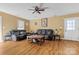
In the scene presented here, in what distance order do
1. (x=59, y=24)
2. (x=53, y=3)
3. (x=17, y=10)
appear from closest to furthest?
(x=53, y=3), (x=17, y=10), (x=59, y=24)

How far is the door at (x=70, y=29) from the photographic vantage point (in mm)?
3883

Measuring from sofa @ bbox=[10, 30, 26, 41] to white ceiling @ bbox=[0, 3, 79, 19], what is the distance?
1.44ft

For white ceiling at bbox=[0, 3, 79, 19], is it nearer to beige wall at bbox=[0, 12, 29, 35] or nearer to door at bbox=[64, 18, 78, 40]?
beige wall at bbox=[0, 12, 29, 35]

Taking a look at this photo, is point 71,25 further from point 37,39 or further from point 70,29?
point 37,39

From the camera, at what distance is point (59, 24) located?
13.1 feet

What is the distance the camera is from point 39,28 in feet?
12.7

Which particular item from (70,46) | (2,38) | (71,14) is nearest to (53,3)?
(71,14)

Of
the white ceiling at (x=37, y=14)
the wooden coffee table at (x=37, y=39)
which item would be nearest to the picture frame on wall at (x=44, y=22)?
the white ceiling at (x=37, y=14)

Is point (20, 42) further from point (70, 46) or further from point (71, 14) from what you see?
point (71, 14)

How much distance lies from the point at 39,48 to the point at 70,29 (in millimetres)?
1050

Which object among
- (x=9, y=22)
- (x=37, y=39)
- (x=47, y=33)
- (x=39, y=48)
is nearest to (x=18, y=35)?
(x=9, y=22)

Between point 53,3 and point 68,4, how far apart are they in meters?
0.38

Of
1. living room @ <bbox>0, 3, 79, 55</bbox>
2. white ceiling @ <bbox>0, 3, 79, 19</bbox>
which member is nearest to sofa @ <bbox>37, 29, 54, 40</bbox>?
living room @ <bbox>0, 3, 79, 55</bbox>

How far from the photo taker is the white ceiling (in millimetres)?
3483
